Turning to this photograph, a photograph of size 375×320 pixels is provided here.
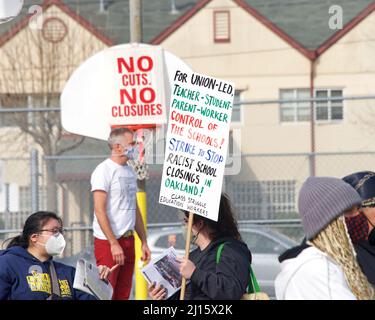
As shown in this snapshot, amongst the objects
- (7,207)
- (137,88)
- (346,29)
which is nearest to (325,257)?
(137,88)

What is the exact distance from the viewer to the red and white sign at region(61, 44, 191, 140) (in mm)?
10734

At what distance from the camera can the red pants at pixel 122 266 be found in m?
9.01

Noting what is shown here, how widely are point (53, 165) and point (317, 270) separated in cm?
976

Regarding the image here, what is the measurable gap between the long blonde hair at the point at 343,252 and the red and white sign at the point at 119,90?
6467 mm

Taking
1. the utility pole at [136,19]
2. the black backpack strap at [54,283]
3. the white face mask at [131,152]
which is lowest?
the black backpack strap at [54,283]

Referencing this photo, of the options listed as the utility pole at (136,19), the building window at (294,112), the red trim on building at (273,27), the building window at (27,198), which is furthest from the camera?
the red trim on building at (273,27)

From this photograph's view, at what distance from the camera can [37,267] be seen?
6293mm

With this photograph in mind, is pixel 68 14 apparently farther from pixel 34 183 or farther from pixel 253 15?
pixel 34 183

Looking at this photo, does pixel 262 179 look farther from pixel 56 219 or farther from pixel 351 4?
pixel 351 4

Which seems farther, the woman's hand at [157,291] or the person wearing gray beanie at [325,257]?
the woman's hand at [157,291]

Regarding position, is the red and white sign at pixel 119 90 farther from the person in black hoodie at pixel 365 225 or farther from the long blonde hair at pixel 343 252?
the long blonde hair at pixel 343 252

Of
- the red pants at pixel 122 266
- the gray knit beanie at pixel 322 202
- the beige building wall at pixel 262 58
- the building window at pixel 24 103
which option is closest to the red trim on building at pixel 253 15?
the beige building wall at pixel 262 58

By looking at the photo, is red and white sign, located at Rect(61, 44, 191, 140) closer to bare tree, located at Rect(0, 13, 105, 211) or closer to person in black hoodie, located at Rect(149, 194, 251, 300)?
person in black hoodie, located at Rect(149, 194, 251, 300)

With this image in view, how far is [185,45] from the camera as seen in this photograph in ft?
106
